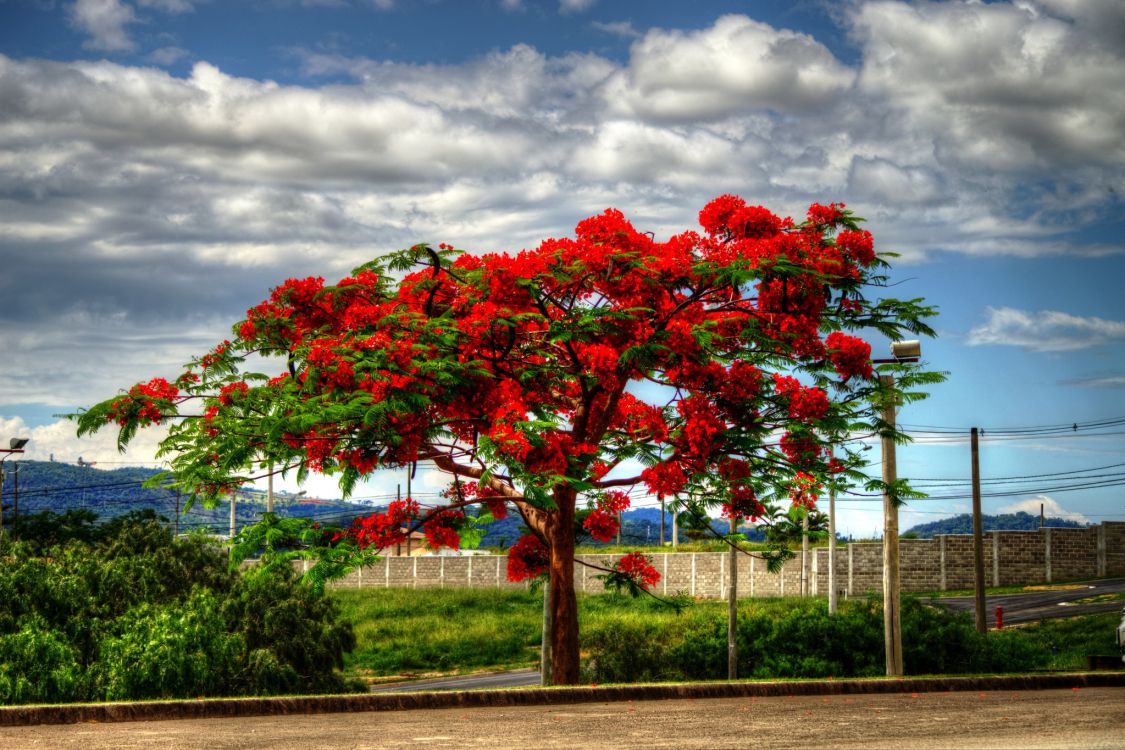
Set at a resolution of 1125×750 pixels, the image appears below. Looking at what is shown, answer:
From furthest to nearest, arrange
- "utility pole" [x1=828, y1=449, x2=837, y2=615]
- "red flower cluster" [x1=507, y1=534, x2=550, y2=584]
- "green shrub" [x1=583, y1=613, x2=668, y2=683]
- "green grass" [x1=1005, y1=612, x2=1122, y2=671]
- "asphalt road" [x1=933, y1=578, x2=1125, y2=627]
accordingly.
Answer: "asphalt road" [x1=933, y1=578, x2=1125, y2=627], "utility pole" [x1=828, y1=449, x2=837, y2=615], "green grass" [x1=1005, y1=612, x2=1122, y2=671], "green shrub" [x1=583, y1=613, x2=668, y2=683], "red flower cluster" [x1=507, y1=534, x2=550, y2=584]

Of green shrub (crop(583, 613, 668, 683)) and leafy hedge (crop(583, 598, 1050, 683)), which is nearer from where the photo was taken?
leafy hedge (crop(583, 598, 1050, 683))

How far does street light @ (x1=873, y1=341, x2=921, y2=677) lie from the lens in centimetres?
1780

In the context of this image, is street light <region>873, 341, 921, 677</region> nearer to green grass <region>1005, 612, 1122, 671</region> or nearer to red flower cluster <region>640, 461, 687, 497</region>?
red flower cluster <region>640, 461, 687, 497</region>

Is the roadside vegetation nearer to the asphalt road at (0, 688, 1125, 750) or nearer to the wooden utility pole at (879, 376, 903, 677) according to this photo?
the wooden utility pole at (879, 376, 903, 677)

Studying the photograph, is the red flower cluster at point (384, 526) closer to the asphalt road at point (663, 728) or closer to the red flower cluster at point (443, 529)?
the red flower cluster at point (443, 529)

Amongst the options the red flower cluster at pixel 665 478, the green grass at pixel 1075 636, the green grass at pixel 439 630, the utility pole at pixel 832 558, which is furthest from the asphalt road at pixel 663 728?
the green grass at pixel 439 630

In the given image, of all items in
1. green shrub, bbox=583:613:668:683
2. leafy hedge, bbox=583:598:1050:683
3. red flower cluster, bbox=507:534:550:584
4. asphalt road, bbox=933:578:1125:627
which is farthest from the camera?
asphalt road, bbox=933:578:1125:627

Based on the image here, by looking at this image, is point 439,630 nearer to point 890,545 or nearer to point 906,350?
point 890,545

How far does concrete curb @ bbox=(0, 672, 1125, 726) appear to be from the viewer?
1181cm

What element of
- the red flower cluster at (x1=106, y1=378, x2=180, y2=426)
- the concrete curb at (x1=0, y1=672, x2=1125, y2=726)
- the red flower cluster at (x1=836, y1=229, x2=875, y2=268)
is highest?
the red flower cluster at (x1=836, y1=229, x2=875, y2=268)

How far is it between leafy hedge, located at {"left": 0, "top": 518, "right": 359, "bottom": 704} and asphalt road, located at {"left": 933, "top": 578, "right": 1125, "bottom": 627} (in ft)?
74.9

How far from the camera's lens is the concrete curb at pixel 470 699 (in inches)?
465

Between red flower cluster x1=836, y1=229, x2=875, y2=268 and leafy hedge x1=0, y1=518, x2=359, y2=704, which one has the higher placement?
red flower cluster x1=836, y1=229, x2=875, y2=268

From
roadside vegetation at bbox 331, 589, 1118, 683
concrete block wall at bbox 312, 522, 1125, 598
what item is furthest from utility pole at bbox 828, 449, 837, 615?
concrete block wall at bbox 312, 522, 1125, 598
